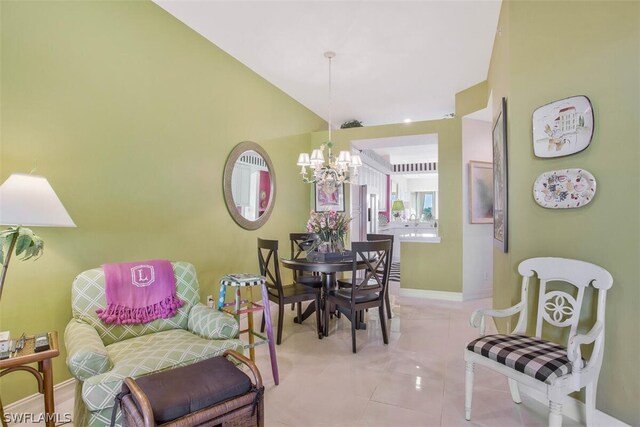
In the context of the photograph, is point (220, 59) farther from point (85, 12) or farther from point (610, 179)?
point (610, 179)

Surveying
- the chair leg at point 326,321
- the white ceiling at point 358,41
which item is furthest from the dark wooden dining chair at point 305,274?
the white ceiling at point 358,41

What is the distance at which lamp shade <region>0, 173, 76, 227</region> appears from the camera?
1.44m

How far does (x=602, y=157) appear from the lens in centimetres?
182

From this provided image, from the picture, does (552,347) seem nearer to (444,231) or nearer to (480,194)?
(444,231)

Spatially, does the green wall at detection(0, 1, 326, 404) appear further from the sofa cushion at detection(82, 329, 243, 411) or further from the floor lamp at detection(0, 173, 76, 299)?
the sofa cushion at detection(82, 329, 243, 411)

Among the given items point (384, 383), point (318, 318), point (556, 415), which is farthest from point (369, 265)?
point (556, 415)

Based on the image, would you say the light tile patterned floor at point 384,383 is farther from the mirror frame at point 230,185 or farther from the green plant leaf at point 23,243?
the green plant leaf at point 23,243

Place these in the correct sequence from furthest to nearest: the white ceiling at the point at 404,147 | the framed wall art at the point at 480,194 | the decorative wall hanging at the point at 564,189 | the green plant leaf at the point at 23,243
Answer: the white ceiling at the point at 404,147 < the framed wall art at the point at 480,194 < the decorative wall hanging at the point at 564,189 < the green plant leaf at the point at 23,243

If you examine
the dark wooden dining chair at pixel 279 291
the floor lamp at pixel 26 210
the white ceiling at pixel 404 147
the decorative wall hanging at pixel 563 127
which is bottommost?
the dark wooden dining chair at pixel 279 291

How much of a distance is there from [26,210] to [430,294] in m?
4.62

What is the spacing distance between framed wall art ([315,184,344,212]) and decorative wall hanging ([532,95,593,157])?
343cm

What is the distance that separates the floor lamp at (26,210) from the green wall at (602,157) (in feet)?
9.18

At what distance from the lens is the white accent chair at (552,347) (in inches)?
62.3

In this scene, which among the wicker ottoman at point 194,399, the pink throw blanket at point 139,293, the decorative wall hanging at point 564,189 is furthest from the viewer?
the pink throw blanket at point 139,293
